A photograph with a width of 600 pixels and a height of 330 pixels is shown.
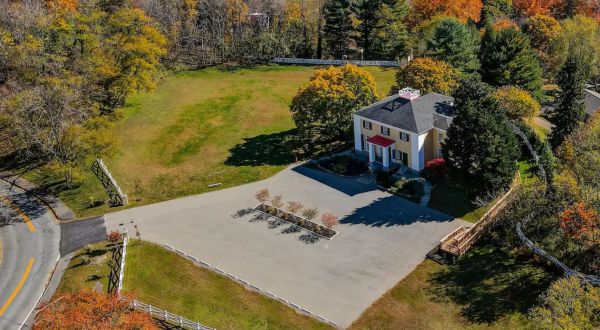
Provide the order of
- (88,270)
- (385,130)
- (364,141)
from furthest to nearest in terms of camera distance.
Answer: (364,141) → (385,130) → (88,270)

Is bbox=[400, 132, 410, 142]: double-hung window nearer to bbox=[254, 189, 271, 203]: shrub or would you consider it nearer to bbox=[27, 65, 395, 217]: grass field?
bbox=[27, 65, 395, 217]: grass field

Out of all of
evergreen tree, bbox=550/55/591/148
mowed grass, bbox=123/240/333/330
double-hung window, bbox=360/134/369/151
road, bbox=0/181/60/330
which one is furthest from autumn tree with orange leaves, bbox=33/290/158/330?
evergreen tree, bbox=550/55/591/148

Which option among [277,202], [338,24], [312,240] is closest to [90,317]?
[312,240]

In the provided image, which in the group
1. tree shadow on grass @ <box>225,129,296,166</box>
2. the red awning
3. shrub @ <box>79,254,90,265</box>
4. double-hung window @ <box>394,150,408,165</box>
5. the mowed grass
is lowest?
the mowed grass

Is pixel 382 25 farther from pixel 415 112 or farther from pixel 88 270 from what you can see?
pixel 88 270

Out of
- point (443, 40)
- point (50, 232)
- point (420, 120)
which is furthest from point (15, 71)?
point (443, 40)

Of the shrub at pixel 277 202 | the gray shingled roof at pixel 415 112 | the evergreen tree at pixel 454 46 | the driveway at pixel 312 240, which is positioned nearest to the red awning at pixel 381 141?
the gray shingled roof at pixel 415 112
